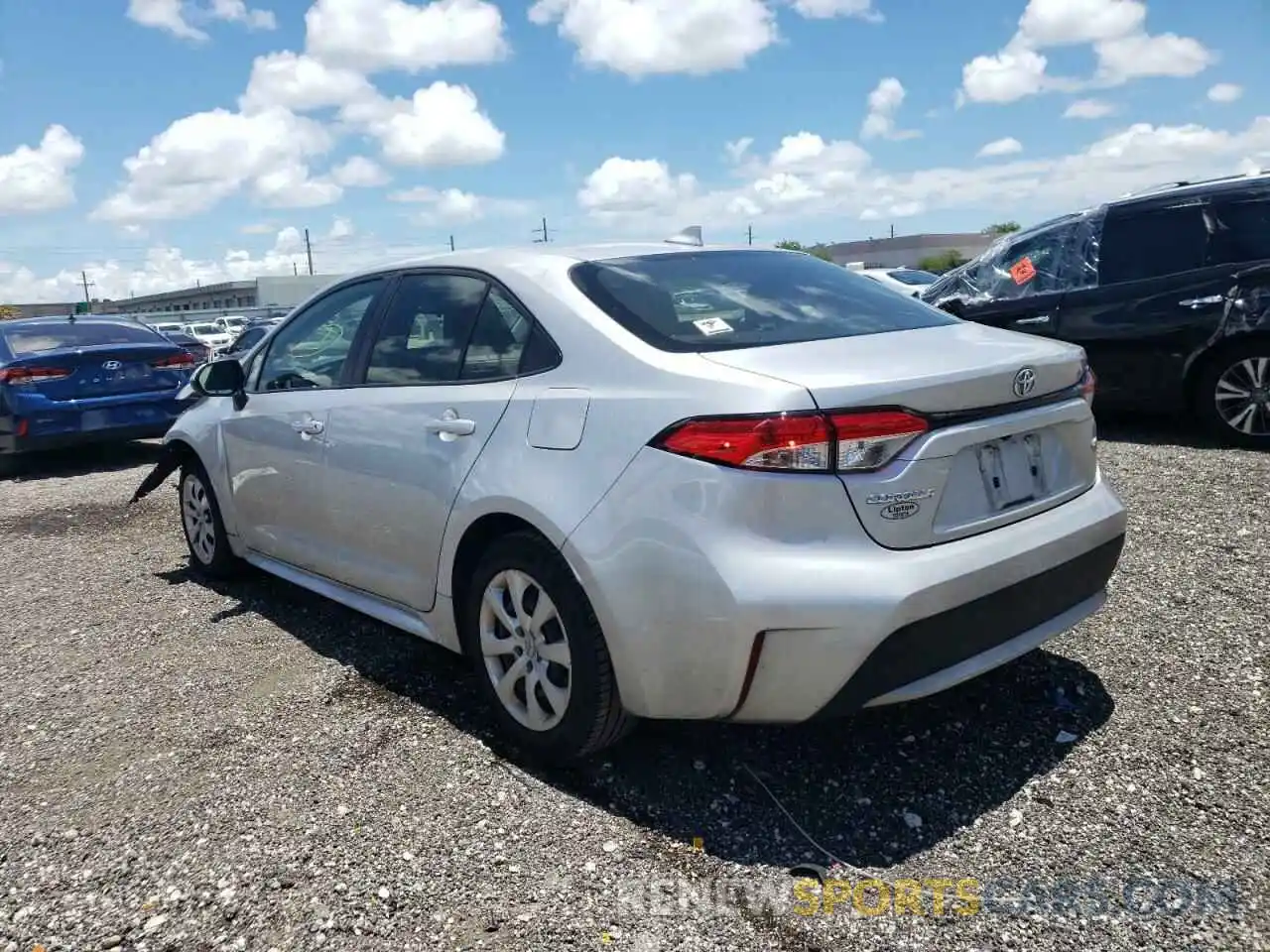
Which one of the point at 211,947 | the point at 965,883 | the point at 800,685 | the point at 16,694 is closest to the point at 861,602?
the point at 800,685

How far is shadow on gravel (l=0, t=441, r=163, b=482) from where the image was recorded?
947 cm

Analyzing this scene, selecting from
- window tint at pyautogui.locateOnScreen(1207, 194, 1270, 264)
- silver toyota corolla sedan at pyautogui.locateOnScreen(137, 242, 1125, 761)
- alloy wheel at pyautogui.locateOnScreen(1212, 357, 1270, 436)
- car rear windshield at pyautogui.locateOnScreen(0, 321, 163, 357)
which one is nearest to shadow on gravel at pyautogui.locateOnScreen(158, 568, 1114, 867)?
silver toyota corolla sedan at pyautogui.locateOnScreen(137, 242, 1125, 761)

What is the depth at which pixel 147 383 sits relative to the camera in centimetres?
918

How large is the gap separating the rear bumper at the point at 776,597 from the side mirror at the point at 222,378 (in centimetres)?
255

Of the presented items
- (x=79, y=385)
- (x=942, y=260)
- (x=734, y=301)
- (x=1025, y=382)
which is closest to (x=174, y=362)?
(x=79, y=385)

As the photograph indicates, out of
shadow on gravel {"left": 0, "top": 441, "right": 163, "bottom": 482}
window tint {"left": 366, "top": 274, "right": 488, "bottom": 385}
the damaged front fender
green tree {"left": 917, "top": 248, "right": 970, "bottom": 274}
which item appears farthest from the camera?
green tree {"left": 917, "top": 248, "right": 970, "bottom": 274}

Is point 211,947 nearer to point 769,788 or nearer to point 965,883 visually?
point 769,788

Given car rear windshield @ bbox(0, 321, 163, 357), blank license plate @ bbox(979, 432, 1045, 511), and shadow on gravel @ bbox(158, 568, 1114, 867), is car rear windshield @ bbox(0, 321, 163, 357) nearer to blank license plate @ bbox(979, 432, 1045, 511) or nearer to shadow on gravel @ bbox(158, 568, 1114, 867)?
shadow on gravel @ bbox(158, 568, 1114, 867)

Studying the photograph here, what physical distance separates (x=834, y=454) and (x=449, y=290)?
1723 millimetres

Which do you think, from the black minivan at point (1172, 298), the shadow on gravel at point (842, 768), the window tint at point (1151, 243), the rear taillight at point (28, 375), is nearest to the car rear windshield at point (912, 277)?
the black minivan at point (1172, 298)

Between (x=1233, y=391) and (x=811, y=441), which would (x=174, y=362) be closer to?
(x=811, y=441)

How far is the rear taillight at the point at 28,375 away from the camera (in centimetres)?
863

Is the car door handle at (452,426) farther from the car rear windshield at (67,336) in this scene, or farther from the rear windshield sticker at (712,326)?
the car rear windshield at (67,336)

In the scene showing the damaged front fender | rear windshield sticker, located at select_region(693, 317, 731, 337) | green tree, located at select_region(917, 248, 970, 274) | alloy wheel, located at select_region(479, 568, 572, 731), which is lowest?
alloy wheel, located at select_region(479, 568, 572, 731)
